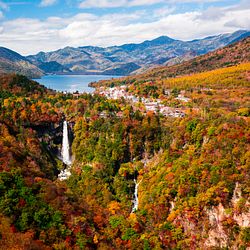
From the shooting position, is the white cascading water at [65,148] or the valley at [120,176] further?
the white cascading water at [65,148]

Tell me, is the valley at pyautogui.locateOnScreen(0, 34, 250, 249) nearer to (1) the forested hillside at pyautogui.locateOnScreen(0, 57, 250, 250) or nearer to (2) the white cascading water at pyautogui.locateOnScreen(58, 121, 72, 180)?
(1) the forested hillside at pyautogui.locateOnScreen(0, 57, 250, 250)

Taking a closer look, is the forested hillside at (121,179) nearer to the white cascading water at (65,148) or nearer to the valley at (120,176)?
the valley at (120,176)

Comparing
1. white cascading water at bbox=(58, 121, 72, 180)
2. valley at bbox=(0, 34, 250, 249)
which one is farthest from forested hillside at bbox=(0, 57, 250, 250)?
white cascading water at bbox=(58, 121, 72, 180)

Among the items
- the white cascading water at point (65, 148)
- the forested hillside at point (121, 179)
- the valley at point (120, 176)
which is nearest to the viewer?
the forested hillside at point (121, 179)

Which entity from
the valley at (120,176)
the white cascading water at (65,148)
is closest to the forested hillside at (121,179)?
the valley at (120,176)

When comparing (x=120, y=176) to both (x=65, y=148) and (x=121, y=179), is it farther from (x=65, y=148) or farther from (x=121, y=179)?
(x=65, y=148)

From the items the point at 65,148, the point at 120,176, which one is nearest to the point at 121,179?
the point at 120,176

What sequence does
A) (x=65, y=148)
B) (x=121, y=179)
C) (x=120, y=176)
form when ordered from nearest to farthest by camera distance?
(x=121, y=179) → (x=120, y=176) → (x=65, y=148)

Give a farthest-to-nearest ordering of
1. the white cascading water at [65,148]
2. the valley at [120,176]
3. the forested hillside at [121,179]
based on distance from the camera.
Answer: the white cascading water at [65,148] → the valley at [120,176] → the forested hillside at [121,179]

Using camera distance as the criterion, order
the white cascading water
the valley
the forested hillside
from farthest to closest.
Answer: the white cascading water < the valley < the forested hillside
